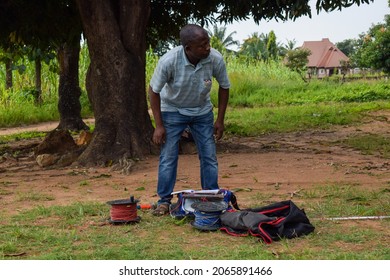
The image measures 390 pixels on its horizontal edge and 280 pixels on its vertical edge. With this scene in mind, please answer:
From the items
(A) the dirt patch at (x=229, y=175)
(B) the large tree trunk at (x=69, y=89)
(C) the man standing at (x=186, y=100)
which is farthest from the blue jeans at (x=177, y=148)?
(B) the large tree trunk at (x=69, y=89)

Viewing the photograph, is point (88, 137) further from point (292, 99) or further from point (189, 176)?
point (292, 99)

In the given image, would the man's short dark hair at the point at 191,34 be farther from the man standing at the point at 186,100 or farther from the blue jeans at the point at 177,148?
the blue jeans at the point at 177,148

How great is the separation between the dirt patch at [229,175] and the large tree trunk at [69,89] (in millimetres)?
3629

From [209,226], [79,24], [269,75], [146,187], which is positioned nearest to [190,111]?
[209,226]

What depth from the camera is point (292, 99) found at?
2141cm

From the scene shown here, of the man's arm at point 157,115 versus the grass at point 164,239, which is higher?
the man's arm at point 157,115

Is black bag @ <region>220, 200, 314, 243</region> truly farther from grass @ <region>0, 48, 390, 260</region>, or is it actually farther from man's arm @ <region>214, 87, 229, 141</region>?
man's arm @ <region>214, 87, 229, 141</region>

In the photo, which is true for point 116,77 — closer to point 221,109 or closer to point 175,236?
point 221,109

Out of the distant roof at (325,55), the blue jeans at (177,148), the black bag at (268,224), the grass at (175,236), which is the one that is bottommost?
the grass at (175,236)

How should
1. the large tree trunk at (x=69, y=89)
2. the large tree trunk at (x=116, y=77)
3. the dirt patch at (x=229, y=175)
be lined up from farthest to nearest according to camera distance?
1. the large tree trunk at (x=69, y=89)
2. the large tree trunk at (x=116, y=77)
3. the dirt patch at (x=229, y=175)

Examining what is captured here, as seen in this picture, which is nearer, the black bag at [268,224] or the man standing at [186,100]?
the black bag at [268,224]

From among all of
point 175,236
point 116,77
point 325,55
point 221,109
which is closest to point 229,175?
point 221,109

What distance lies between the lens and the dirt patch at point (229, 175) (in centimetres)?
669

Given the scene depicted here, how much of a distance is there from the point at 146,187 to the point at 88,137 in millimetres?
3503
